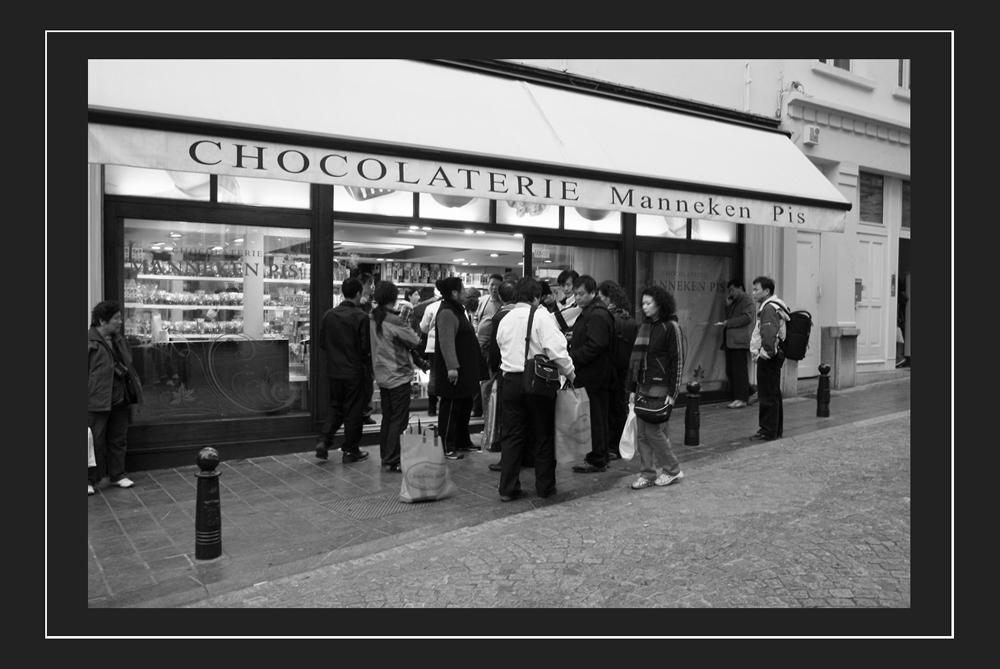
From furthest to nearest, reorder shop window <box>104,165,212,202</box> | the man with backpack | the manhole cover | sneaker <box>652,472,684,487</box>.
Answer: the man with backpack, shop window <box>104,165,212,202</box>, sneaker <box>652,472,684,487</box>, the manhole cover

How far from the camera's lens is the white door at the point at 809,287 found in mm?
12539

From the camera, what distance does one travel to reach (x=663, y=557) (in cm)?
486

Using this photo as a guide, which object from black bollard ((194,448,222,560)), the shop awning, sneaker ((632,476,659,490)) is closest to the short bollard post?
the shop awning

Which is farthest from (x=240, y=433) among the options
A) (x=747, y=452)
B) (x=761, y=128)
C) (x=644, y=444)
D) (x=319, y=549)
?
(x=761, y=128)

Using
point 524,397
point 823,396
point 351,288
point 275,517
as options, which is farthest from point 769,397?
point 275,517

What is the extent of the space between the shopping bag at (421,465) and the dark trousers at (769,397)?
13.4 feet

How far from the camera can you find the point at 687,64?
1127 cm

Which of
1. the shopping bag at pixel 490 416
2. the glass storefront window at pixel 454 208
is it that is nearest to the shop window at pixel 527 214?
the glass storefront window at pixel 454 208

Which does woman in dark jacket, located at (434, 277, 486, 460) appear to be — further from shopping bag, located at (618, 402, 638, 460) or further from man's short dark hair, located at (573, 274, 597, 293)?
shopping bag, located at (618, 402, 638, 460)

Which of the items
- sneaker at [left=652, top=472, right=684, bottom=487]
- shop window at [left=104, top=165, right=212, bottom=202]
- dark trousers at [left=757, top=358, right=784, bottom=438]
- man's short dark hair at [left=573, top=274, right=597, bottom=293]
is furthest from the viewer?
dark trousers at [left=757, top=358, right=784, bottom=438]

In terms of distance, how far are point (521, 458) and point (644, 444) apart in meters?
1.12

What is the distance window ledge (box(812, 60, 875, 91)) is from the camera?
499 inches

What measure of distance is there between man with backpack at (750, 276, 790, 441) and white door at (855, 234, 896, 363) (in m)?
6.02

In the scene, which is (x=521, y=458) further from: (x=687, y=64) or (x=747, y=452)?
(x=687, y=64)
